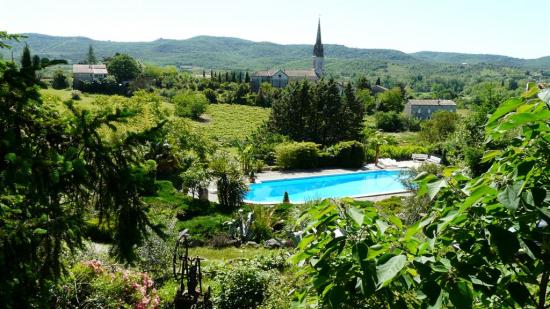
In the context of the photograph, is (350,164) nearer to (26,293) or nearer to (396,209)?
(396,209)

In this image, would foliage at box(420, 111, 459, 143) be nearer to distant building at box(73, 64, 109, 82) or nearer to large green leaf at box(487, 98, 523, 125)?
large green leaf at box(487, 98, 523, 125)

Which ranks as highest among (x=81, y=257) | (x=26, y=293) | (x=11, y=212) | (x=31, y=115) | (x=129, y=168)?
(x=31, y=115)

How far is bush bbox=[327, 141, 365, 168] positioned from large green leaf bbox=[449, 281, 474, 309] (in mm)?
28820

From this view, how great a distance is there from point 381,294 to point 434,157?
116ft

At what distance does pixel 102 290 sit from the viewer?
6.43m

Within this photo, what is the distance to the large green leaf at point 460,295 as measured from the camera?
1.58 metres

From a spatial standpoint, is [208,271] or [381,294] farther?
[208,271]

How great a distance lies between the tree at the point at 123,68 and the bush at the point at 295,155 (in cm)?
6765

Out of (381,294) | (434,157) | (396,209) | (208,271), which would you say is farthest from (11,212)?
(434,157)

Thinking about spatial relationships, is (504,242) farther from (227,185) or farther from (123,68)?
(123,68)

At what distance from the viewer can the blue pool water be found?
23953 millimetres

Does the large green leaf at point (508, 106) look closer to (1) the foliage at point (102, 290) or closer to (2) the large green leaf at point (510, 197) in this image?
(2) the large green leaf at point (510, 197)

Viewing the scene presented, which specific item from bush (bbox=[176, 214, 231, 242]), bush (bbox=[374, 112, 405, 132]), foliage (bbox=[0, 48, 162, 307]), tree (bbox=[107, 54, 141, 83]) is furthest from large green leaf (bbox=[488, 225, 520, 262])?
tree (bbox=[107, 54, 141, 83])

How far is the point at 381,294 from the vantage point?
6.50 ft
